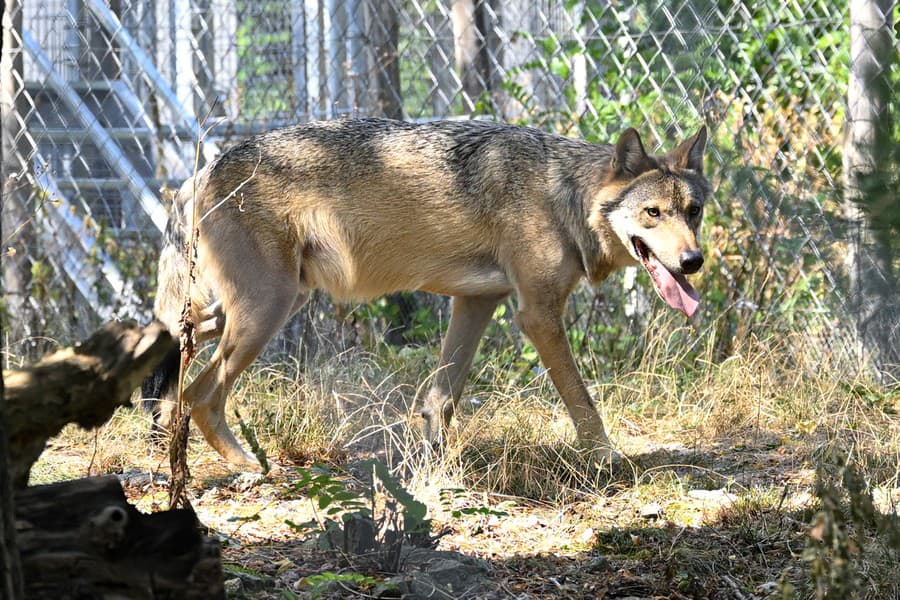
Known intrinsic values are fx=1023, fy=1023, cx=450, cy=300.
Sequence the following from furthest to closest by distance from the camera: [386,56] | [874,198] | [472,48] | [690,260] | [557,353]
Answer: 1. [472,48]
2. [386,56]
3. [557,353]
4. [690,260]
5. [874,198]

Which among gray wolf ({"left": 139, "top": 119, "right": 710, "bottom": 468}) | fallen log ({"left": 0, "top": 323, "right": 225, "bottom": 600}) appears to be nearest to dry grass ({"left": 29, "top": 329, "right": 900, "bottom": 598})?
gray wolf ({"left": 139, "top": 119, "right": 710, "bottom": 468})

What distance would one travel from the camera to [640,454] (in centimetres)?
515

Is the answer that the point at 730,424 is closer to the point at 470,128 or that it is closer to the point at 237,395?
the point at 470,128

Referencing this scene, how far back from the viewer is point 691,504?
4.31m

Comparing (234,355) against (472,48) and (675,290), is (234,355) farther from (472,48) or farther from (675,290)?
(472,48)

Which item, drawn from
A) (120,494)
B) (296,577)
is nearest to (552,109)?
(296,577)

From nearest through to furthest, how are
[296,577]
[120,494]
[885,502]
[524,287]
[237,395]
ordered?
[120,494], [296,577], [885,502], [524,287], [237,395]

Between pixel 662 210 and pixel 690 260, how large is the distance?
0.33 metres

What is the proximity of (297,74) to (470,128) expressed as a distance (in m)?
2.59

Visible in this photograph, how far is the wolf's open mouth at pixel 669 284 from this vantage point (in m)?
4.89

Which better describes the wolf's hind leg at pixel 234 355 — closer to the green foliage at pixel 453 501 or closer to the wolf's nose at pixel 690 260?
the green foliage at pixel 453 501

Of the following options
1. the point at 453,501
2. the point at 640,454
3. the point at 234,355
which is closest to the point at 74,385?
the point at 453,501

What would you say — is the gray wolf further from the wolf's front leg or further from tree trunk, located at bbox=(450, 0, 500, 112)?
tree trunk, located at bbox=(450, 0, 500, 112)

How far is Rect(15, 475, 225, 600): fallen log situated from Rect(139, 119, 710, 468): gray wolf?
8.81 feet
